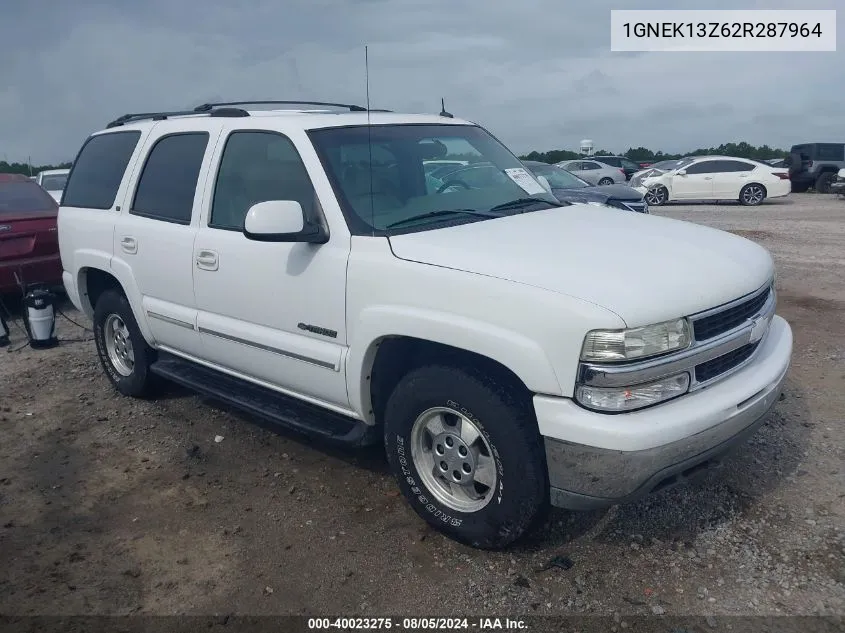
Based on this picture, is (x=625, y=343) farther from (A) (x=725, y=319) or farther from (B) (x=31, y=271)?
(B) (x=31, y=271)

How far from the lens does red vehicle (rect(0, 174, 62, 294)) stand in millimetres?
7887

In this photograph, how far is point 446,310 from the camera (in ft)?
10.3

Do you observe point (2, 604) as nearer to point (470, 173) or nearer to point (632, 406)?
point (632, 406)

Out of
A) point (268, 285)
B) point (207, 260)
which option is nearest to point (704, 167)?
point (207, 260)

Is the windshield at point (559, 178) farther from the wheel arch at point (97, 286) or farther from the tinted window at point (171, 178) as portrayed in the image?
the tinted window at point (171, 178)

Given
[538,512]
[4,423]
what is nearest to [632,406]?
[538,512]

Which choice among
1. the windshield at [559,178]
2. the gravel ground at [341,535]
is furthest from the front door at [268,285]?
the windshield at [559,178]

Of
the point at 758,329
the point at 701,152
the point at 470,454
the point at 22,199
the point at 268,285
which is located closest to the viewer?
the point at 470,454

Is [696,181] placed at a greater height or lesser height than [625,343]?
greater

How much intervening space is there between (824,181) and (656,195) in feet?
22.6

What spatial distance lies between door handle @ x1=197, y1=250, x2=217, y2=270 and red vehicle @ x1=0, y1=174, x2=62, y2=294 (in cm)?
459

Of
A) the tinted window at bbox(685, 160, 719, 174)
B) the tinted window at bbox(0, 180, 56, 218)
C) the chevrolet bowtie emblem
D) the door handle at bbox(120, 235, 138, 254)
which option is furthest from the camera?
the tinted window at bbox(685, 160, 719, 174)

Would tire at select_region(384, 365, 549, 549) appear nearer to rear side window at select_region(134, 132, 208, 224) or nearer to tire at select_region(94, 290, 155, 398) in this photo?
rear side window at select_region(134, 132, 208, 224)

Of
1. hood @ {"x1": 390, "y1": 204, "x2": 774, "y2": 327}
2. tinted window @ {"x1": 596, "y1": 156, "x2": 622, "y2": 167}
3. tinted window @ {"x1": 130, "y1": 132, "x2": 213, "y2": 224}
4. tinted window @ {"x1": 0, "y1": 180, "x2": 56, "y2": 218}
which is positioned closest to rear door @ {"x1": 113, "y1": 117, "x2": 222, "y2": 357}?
tinted window @ {"x1": 130, "y1": 132, "x2": 213, "y2": 224}
